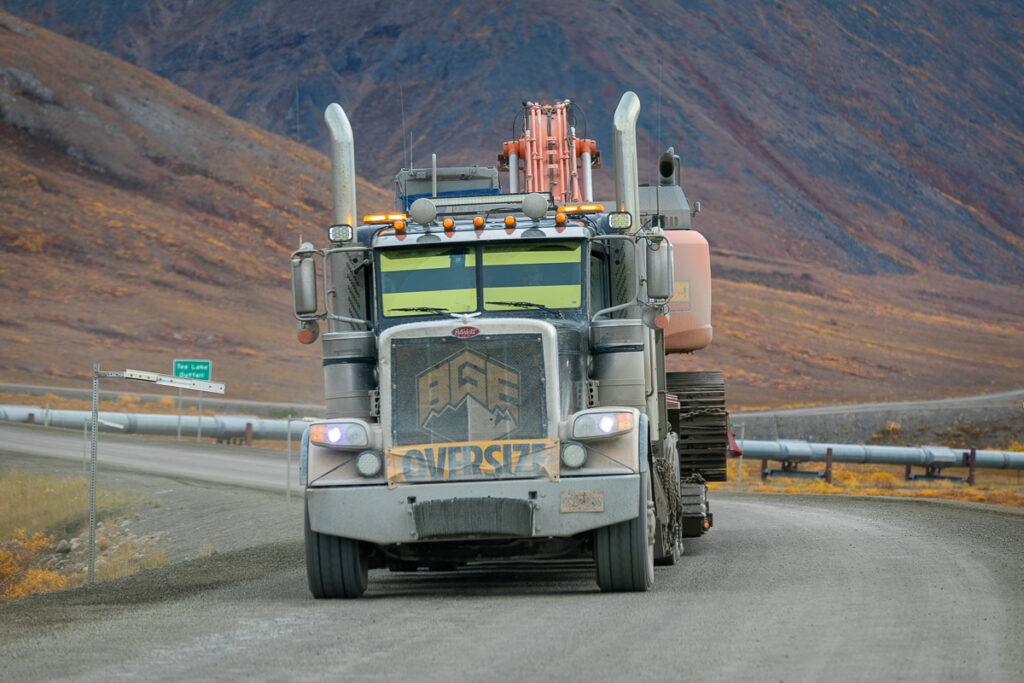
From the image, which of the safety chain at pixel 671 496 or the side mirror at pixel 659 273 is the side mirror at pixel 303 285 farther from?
the safety chain at pixel 671 496

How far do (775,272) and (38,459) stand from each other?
106 metres

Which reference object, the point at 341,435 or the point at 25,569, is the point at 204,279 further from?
the point at 341,435

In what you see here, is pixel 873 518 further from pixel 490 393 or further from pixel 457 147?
pixel 457 147

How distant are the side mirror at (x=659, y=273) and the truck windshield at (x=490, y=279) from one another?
624 millimetres

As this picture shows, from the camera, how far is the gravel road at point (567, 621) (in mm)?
8992

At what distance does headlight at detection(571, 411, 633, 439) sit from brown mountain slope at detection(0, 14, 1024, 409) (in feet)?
217

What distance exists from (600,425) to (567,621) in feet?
6.50

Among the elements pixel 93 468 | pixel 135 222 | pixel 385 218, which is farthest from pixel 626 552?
pixel 135 222

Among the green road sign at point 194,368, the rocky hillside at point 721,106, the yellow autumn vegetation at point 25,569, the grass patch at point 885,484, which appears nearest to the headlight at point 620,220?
the yellow autumn vegetation at point 25,569

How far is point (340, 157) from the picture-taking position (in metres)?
14.6

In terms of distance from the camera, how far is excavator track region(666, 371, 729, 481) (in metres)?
19.4

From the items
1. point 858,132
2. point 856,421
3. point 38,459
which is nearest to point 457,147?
point 858,132

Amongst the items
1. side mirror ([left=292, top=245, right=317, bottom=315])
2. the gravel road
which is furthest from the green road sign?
side mirror ([left=292, top=245, right=317, bottom=315])

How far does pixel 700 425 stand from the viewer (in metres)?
19.5
